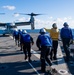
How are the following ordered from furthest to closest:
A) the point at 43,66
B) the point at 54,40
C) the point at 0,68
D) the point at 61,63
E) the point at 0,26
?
the point at 0,26 → the point at 54,40 → the point at 61,63 → the point at 0,68 → the point at 43,66

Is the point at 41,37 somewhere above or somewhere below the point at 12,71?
above

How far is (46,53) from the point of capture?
12.4m

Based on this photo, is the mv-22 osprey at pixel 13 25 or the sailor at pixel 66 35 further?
the mv-22 osprey at pixel 13 25

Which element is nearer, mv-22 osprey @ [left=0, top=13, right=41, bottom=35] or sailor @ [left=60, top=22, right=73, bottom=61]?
sailor @ [left=60, top=22, right=73, bottom=61]

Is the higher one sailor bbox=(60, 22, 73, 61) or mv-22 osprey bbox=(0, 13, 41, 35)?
sailor bbox=(60, 22, 73, 61)

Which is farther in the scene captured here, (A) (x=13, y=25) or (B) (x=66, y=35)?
(A) (x=13, y=25)

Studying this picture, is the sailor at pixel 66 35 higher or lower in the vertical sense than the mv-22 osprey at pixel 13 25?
higher

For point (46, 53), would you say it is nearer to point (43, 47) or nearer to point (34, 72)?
point (43, 47)

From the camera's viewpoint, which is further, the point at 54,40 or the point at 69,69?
the point at 54,40

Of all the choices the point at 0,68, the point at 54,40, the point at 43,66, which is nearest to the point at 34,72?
the point at 43,66

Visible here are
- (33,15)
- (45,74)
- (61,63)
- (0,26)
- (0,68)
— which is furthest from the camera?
(33,15)

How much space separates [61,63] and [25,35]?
302 cm

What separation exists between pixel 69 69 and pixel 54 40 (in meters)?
3.25

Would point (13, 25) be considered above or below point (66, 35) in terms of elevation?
below
